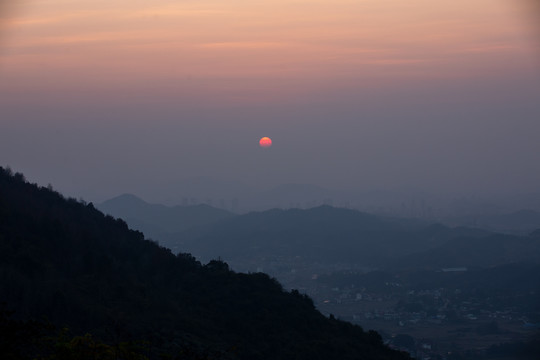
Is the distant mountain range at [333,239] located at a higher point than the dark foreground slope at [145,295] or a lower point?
higher

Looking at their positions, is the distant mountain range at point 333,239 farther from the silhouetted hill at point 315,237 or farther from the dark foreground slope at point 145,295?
the dark foreground slope at point 145,295

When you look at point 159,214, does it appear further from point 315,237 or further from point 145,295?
point 145,295

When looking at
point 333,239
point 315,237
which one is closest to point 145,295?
point 333,239

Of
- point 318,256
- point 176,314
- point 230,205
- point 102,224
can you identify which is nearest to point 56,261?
point 176,314

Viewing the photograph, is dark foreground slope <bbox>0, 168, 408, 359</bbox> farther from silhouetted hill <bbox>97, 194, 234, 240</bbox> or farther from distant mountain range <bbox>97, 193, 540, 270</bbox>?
silhouetted hill <bbox>97, 194, 234, 240</bbox>

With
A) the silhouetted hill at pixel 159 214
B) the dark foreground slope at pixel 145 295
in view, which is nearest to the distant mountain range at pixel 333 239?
the silhouetted hill at pixel 159 214

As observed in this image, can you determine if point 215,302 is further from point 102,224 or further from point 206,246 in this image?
point 206,246
